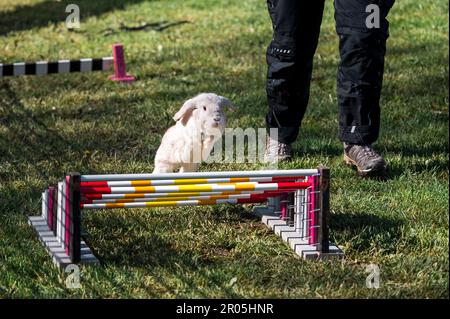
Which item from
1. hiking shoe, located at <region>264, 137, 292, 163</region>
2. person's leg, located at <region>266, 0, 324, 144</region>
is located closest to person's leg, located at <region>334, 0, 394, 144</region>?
person's leg, located at <region>266, 0, 324, 144</region>

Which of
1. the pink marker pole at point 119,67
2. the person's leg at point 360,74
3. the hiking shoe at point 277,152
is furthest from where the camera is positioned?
the pink marker pole at point 119,67

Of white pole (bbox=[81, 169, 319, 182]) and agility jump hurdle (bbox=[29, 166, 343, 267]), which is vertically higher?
white pole (bbox=[81, 169, 319, 182])

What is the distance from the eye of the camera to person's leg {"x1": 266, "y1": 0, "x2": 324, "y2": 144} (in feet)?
20.2

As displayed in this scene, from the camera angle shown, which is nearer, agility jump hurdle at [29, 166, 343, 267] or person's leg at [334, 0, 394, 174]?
agility jump hurdle at [29, 166, 343, 267]

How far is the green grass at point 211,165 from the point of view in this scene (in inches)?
177

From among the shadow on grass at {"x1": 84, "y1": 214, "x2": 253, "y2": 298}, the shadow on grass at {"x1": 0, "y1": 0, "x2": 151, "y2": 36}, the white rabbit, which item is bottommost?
the shadow on grass at {"x1": 0, "y1": 0, "x2": 151, "y2": 36}

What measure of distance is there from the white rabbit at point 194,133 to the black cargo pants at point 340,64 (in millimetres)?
736

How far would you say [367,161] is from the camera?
6.07 m

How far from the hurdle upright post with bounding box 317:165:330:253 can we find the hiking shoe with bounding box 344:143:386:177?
1.36 metres

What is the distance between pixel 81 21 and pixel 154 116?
5462mm

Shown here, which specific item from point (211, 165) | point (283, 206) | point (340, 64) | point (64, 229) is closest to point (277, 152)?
point (211, 165)

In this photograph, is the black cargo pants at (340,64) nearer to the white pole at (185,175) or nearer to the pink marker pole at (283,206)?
the pink marker pole at (283,206)

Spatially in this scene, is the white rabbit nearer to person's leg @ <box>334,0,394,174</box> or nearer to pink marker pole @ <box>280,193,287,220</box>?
pink marker pole @ <box>280,193,287,220</box>

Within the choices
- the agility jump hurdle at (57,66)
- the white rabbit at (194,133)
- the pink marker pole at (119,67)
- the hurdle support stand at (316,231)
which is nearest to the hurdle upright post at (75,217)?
the hurdle support stand at (316,231)
